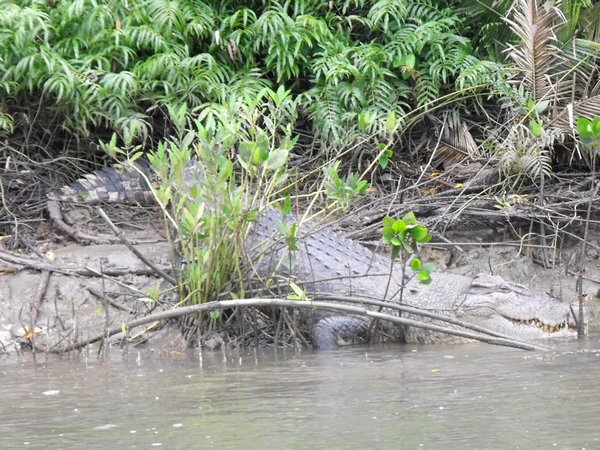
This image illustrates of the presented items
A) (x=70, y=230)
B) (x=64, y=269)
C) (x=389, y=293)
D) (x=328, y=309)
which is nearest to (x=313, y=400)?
(x=328, y=309)

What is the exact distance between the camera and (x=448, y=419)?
399 centimetres

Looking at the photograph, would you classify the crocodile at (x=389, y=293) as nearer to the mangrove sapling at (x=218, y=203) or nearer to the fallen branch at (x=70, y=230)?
the mangrove sapling at (x=218, y=203)

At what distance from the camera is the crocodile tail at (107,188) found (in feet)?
27.1

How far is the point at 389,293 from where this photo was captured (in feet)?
21.9

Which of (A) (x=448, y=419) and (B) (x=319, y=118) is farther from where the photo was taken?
(B) (x=319, y=118)

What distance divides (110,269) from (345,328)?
1684 millimetres

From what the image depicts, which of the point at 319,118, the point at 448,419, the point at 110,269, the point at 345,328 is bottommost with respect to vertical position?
the point at 448,419

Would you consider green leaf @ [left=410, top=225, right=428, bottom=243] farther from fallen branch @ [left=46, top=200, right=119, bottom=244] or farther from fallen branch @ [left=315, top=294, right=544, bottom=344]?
fallen branch @ [left=46, top=200, right=119, bottom=244]

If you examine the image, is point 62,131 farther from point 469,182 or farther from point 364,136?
point 469,182

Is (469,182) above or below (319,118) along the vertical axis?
below

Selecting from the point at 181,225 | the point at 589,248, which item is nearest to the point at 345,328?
the point at 181,225

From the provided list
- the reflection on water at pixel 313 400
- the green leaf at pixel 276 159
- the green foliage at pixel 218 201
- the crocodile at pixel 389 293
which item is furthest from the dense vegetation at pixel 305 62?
the reflection on water at pixel 313 400

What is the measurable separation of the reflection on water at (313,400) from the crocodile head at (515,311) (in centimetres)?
41

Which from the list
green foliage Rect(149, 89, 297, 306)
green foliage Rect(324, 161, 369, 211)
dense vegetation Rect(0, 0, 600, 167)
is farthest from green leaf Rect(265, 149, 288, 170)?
dense vegetation Rect(0, 0, 600, 167)
